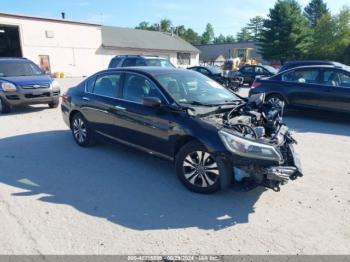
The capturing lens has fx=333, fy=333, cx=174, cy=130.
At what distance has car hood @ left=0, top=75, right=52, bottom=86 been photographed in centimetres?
1054

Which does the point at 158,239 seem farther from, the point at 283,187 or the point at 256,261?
the point at 283,187

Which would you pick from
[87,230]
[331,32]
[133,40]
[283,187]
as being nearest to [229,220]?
[283,187]

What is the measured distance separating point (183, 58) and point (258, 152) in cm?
4493

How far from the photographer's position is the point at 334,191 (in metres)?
4.70

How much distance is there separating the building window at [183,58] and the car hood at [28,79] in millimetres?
36788

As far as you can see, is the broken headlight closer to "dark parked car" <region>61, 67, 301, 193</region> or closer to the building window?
"dark parked car" <region>61, 67, 301, 193</region>

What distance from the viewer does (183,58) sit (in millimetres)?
47750

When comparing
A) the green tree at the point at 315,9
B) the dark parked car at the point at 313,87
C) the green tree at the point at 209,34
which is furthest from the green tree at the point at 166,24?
the dark parked car at the point at 313,87

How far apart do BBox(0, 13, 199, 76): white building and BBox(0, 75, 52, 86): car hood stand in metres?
21.4

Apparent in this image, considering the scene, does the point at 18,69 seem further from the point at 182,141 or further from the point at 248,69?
the point at 248,69

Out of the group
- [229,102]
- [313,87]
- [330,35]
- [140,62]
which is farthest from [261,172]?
[330,35]

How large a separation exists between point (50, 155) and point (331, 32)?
51.1 meters

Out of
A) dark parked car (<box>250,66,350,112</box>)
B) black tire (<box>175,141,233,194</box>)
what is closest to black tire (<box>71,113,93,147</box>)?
black tire (<box>175,141,233,194</box>)

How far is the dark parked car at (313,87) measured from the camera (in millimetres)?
9148
